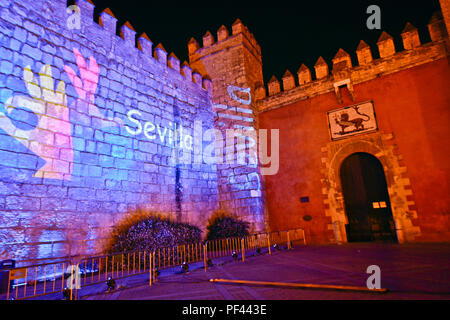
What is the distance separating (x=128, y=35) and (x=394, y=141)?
9.20m

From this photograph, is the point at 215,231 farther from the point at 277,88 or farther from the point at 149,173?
the point at 277,88

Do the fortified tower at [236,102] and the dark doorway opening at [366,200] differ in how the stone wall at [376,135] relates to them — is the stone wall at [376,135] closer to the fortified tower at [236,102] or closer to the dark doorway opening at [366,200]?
the dark doorway opening at [366,200]

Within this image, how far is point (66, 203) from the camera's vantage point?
561 cm

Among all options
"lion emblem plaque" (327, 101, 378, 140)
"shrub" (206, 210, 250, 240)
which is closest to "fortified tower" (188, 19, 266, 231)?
"shrub" (206, 210, 250, 240)

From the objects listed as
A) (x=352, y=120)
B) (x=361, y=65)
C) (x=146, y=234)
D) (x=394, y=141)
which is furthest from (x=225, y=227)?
(x=361, y=65)

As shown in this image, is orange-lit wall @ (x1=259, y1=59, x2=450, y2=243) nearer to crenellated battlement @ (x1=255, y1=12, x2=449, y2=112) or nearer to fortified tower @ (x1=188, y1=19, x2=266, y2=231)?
crenellated battlement @ (x1=255, y1=12, x2=449, y2=112)

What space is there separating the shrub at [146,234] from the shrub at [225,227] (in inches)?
53.4

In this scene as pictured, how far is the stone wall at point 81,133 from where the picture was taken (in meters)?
5.06

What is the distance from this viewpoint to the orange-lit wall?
7453mm

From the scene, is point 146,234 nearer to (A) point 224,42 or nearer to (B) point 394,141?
(B) point 394,141

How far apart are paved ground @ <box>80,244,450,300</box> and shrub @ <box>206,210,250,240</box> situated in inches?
109

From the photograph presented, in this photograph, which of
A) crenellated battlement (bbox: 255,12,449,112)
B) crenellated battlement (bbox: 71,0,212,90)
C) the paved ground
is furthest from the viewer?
crenellated battlement (bbox: 255,12,449,112)
